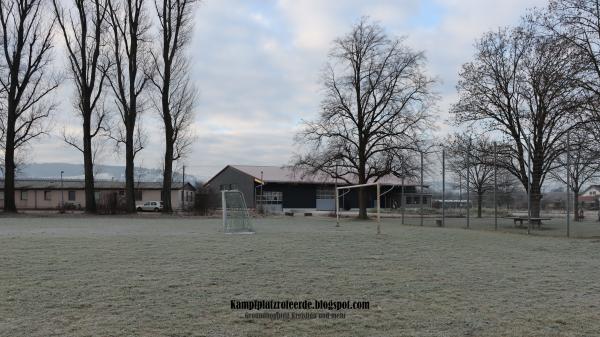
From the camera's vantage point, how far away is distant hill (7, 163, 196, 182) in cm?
8511

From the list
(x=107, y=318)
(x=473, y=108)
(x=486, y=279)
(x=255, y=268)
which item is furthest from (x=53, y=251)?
(x=473, y=108)

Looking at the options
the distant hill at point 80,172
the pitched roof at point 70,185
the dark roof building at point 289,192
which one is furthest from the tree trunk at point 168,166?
the distant hill at point 80,172

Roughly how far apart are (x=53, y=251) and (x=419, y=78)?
2742 cm

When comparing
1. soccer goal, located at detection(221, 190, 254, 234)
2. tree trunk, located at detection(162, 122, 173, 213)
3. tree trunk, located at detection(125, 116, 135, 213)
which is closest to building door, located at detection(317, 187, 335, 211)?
tree trunk, located at detection(162, 122, 173, 213)

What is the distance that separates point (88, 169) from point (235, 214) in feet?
68.7

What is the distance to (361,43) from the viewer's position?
3606 cm

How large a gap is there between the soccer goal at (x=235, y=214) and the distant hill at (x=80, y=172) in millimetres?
50721

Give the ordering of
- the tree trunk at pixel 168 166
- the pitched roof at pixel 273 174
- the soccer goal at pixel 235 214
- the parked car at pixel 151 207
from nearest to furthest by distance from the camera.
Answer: the soccer goal at pixel 235 214, the tree trunk at pixel 168 166, the parked car at pixel 151 207, the pitched roof at pixel 273 174

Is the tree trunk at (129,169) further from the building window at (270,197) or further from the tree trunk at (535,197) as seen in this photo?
the tree trunk at (535,197)

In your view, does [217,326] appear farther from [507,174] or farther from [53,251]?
[507,174]

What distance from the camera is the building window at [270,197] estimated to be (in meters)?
66.6

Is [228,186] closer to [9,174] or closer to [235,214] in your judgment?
[9,174]

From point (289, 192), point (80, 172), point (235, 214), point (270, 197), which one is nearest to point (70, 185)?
point (270, 197)

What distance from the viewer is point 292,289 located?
7820 mm
